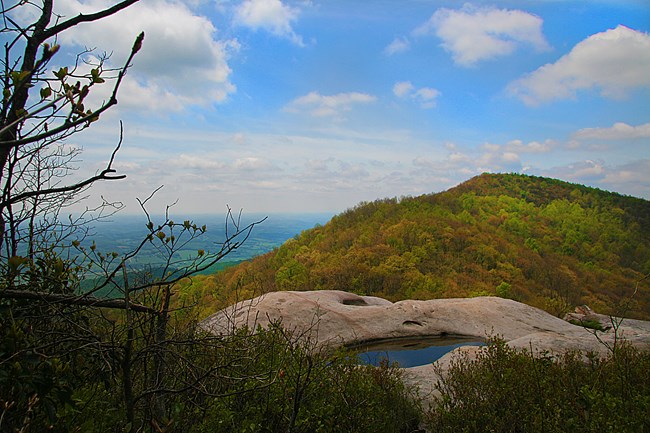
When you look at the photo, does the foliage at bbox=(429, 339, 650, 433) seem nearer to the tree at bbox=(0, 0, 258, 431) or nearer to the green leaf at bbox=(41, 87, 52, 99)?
the tree at bbox=(0, 0, 258, 431)

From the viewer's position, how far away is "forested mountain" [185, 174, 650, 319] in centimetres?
1797

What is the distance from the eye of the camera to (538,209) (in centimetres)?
3353

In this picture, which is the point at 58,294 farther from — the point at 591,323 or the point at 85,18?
the point at 591,323

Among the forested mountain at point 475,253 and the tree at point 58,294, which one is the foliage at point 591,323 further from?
the tree at point 58,294

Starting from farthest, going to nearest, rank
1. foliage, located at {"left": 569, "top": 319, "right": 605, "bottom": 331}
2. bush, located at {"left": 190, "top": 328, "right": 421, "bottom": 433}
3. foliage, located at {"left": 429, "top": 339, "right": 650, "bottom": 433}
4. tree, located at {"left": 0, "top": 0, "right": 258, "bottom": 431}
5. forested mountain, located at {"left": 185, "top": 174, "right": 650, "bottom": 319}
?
forested mountain, located at {"left": 185, "top": 174, "right": 650, "bottom": 319}
foliage, located at {"left": 569, "top": 319, "right": 605, "bottom": 331}
foliage, located at {"left": 429, "top": 339, "right": 650, "bottom": 433}
bush, located at {"left": 190, "top": 328, "right": 421, "bottom": 433}
tree, located at {"left": 0, "top": 0, "right": 258, "bottom": 431}

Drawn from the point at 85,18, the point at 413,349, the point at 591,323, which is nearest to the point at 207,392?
the point at 85,18

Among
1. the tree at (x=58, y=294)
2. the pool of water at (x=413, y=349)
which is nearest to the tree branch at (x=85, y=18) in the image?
the tree at (x=58, y=294)

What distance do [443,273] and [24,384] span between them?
1994 cm

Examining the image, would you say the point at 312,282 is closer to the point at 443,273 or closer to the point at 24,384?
the point at 443,273

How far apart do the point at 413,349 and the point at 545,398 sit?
5.75m

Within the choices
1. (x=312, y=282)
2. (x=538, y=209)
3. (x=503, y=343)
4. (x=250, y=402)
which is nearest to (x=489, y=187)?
(x=538, y=209)

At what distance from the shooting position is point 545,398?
3943 mm

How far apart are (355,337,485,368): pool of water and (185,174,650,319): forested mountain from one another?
527cm

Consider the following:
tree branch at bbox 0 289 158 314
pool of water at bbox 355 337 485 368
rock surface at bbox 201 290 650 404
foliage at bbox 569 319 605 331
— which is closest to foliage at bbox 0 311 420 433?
tree branch at bbox 0 289 158 314
